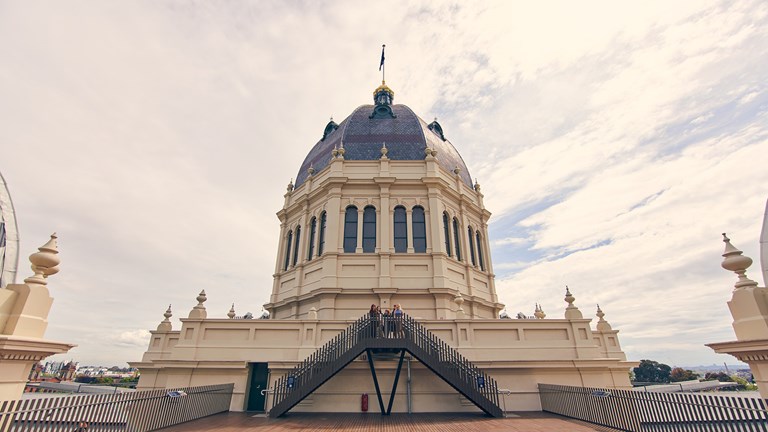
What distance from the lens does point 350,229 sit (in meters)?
21.8

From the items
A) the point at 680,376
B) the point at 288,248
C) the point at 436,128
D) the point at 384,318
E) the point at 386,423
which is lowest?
the point at 386,423

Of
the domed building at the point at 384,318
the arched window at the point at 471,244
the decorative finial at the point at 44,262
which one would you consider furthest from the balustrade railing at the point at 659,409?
the decorative finial at the point at 44,262

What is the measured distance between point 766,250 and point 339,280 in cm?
1671

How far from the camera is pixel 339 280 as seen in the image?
19.8 meters

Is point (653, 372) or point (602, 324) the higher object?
point (602, 324)

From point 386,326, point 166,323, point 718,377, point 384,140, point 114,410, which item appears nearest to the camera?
point 114,410

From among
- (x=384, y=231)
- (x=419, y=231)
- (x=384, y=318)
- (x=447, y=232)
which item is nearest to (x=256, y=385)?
(x=384, y=318)

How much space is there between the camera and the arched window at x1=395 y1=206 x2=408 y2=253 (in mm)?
21297

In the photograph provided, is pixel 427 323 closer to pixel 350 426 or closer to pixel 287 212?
pixel 350 426

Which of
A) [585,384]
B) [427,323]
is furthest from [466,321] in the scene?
[585,384]

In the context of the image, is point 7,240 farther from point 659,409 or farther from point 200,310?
point 659,409

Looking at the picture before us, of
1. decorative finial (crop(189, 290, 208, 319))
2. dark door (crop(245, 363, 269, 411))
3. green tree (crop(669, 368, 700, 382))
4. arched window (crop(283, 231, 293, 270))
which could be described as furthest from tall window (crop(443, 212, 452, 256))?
green tree (crop(669, 368, 700, 382))

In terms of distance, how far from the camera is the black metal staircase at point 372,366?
12367 mm

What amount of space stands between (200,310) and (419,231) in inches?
498
